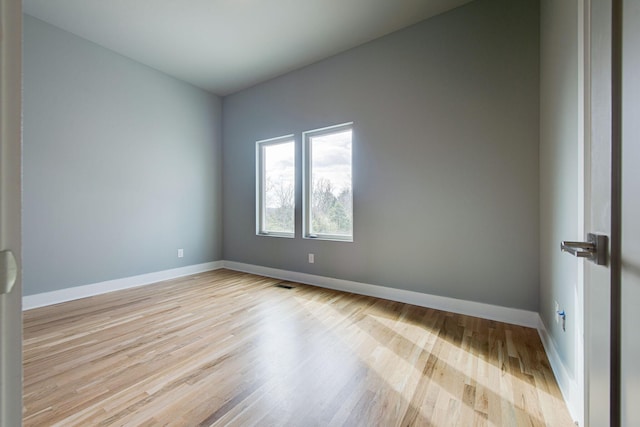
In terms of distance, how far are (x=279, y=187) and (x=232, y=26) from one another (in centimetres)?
203

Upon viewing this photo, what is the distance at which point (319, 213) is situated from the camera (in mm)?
3658

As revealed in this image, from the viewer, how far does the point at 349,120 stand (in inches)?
127

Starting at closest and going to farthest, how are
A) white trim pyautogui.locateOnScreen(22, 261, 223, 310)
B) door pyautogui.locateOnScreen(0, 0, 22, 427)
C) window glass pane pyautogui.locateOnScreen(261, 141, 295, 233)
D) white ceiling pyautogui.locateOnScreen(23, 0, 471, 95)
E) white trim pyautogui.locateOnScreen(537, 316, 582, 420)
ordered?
door pyautogui.locateOnScreen(0, 0, 22, 427), white trim pyautogui.locateOnScreen(537, 316, 582, 420), white ceiling pyautogui.locateOnScreen(23, 0, 471, 95), white trim pyautogui.locateOnScreen(22, 261, 223, 310), window glass pane pyautogui.locateOnScreen(261, 141, 295, 233)

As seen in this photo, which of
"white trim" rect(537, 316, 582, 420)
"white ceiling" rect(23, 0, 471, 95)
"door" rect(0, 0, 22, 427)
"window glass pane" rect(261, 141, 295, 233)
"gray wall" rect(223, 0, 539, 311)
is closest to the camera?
"door" rect(0, 0, 22, 427)

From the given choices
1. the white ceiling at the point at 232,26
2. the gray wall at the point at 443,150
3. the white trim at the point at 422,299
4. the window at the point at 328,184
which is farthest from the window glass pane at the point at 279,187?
the white ceiling at the point at 232,26

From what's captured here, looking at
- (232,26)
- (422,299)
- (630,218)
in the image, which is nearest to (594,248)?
(630,218)

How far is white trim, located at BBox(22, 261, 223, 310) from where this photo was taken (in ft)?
9.05

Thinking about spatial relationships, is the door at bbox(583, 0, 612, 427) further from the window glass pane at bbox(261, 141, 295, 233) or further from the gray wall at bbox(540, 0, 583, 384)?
the window glass pane at bbox(261, 141, 295, 233)

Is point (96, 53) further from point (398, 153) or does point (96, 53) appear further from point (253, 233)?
point (398, 153)

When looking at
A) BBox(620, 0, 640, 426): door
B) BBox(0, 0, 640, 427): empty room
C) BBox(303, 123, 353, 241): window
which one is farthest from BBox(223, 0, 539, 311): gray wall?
BBox(620, 0, 640, 426): door

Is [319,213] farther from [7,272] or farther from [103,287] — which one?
[7,272]

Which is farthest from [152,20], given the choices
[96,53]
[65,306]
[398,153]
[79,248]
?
[65,306]

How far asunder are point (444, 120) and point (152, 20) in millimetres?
3166

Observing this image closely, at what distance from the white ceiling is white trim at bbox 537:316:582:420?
2947mm
